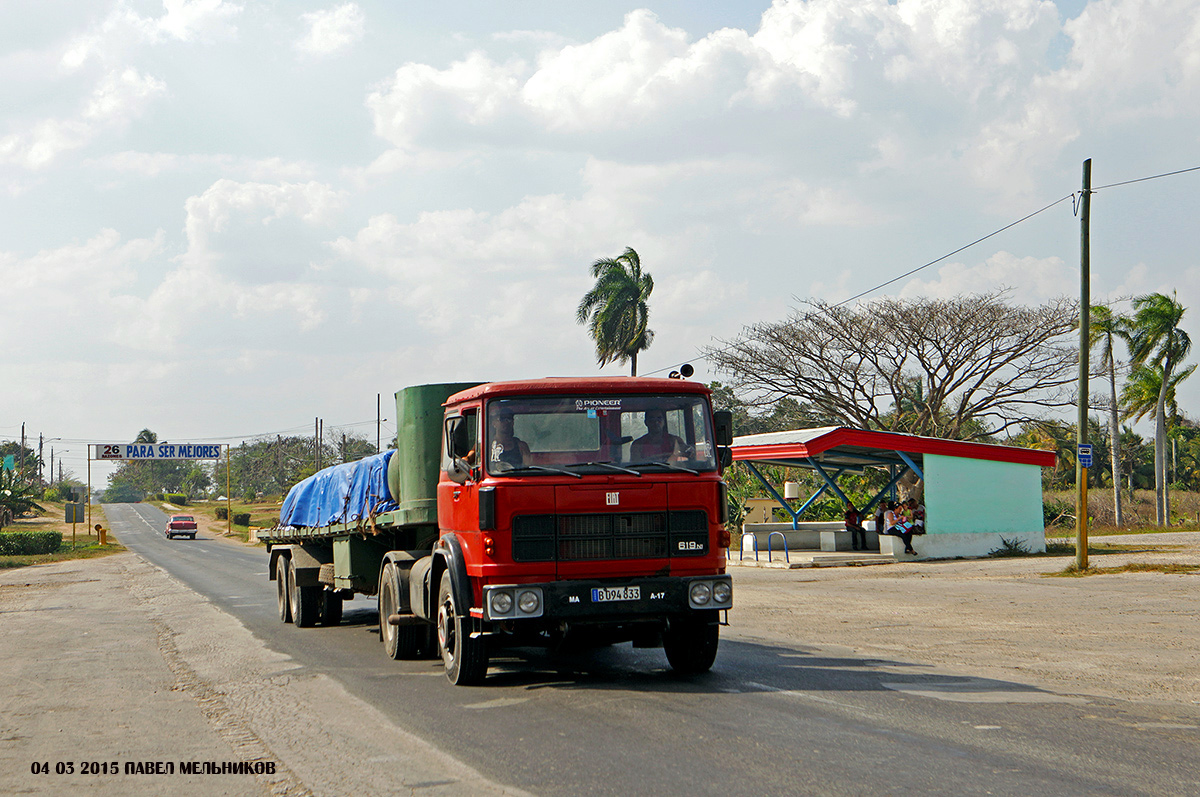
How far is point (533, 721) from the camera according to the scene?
26.0 feet

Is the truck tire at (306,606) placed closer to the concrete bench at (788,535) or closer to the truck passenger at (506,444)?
the truck passenger at (506,444)

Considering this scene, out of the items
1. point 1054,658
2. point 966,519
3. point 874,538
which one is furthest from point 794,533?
point 1054,658

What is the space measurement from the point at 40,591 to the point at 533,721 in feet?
80.6

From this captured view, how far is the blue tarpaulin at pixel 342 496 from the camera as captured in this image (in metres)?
12.5

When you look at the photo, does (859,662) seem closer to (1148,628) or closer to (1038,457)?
(1148,628)

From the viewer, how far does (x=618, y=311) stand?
4634 cm

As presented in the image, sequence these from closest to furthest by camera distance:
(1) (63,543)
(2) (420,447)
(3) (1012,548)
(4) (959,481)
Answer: (2) (420,447), (4) (959,481), (3) (1012,548), (1) (63,543)

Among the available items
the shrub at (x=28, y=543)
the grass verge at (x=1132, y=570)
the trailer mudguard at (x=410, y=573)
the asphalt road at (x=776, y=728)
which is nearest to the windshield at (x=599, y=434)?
the asphalt road at (x=776, y=728)

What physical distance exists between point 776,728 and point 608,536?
7.66ft

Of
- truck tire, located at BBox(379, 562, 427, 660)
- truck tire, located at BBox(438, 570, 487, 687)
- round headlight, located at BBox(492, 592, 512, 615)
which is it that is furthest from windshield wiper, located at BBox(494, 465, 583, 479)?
truck tire, located at BBox(379, 562, 427, 660)

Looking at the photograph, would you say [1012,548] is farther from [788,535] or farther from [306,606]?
[306,606]

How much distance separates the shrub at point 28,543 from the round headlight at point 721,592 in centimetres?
5055

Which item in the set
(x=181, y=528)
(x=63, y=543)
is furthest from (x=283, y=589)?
(x=181, y=528)

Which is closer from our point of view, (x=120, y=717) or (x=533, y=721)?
(x=533, y=721)
